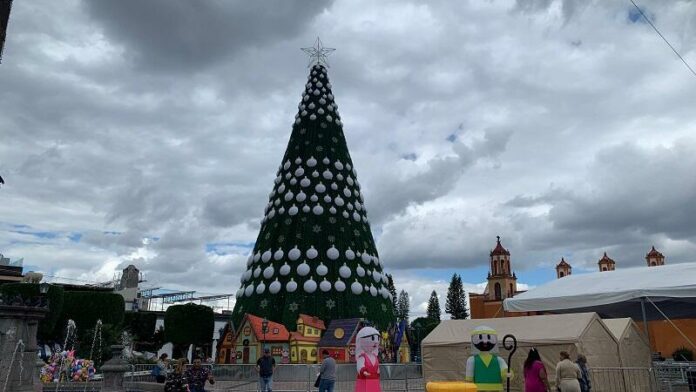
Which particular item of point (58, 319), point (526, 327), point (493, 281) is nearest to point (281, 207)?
point (58, 319)

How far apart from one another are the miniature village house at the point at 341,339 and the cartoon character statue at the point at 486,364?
53.5ft

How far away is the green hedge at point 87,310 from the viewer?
34.6 meters

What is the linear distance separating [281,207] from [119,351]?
18.4 meters

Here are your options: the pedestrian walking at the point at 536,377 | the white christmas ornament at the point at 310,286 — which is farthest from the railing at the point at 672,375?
the white christmas ornament at the point at 310,286

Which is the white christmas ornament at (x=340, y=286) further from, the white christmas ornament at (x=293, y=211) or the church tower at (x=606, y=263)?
the church tower at (x=606, y=263)

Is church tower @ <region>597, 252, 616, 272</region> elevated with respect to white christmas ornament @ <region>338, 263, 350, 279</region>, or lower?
elevated

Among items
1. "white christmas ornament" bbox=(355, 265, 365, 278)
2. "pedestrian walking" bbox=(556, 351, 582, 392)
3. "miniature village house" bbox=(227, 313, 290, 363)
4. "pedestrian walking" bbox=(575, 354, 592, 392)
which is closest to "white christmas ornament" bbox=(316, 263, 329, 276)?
"white christmas ornament" bbox=(355, 265, 365, 278)

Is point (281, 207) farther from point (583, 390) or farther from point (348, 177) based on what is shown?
point (583, 390)

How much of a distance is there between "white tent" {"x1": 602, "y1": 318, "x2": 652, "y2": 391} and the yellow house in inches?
635

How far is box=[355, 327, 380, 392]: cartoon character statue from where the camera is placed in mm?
10812

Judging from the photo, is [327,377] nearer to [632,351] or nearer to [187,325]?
[632,351]

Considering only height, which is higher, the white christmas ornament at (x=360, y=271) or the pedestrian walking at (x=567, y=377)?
the white christmas ornament at (x=360, y=271)

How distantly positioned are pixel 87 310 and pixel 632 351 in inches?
1338

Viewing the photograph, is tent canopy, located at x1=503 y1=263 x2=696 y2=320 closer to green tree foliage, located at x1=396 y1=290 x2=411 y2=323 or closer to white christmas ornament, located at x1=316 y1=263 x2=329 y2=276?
white christmas ornament, located at x1=316 y1=263 x2=329 y2=276
